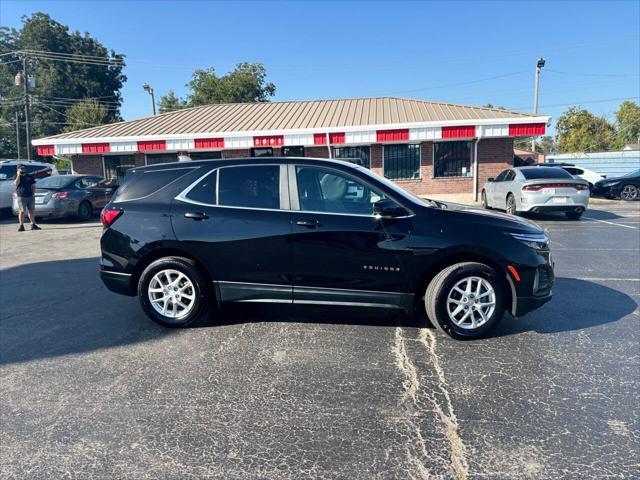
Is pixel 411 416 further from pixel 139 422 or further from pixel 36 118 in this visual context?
pixel 36 118

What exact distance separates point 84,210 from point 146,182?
10.8 meters

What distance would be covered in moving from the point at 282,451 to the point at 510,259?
274cm

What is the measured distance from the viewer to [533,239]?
4.34 meters

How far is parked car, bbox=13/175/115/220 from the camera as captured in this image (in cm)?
1345

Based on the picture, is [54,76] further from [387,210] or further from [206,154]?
[387,210]

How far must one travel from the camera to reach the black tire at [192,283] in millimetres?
4660

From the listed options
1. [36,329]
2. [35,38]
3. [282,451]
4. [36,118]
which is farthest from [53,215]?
[35,38]

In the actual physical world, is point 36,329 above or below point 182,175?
below

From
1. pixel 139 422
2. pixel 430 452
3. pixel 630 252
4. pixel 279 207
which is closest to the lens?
pixel 430 452

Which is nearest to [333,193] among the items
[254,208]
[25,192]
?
[254,208]

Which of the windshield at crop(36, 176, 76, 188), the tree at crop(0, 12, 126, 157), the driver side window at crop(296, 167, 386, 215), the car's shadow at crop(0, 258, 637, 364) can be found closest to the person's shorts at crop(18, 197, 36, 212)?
the windshield at crop(36, 176, 76, 188)

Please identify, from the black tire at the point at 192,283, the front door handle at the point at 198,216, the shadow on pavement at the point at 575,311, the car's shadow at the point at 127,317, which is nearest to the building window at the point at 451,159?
the car's shadow at the point at 127,317

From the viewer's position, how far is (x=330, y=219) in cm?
439

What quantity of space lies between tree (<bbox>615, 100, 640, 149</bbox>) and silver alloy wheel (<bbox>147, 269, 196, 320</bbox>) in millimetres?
72425
